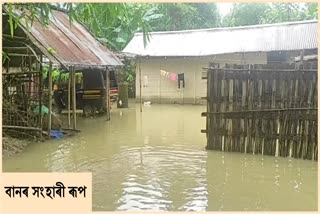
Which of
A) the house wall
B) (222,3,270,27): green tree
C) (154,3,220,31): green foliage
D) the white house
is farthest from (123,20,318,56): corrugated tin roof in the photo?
(222,3,270,27): green tree

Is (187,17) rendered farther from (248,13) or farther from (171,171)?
(171,171)

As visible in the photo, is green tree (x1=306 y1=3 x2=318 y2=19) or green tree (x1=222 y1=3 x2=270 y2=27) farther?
green tree (x1=222 y1=3 x2=270 y2=27)

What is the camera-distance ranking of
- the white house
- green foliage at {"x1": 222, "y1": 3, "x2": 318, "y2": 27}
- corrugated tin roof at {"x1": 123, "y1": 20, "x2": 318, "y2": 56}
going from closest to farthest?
corrugated tin roof at {"x1": 123, "y1": 20, "x2": 318, "y2": 56} < the white house < green foliage at {"x1": 222, "y1": 3, "x2": 318, "y2": 27}

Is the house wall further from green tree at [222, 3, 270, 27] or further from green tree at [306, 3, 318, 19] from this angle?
green tree at [222, 3, 270, 27]

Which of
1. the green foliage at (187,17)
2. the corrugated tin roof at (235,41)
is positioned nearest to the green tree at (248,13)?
the green foliage at (187,17)

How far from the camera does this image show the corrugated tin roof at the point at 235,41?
62.8 ft

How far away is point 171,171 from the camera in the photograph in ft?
23.9

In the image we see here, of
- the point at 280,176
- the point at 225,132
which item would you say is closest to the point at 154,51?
the point at 225,132

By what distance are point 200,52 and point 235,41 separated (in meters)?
1.84

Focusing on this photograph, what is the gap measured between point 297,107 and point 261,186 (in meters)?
2.06

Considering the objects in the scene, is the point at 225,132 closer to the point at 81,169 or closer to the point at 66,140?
the point at 81,169

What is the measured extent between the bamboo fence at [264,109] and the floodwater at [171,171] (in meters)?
0.26

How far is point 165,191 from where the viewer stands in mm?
6070

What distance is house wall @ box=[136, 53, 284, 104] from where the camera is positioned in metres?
19.9
